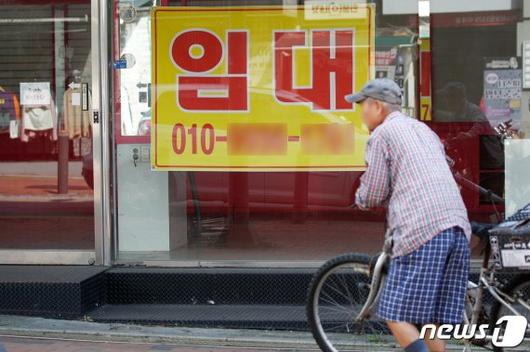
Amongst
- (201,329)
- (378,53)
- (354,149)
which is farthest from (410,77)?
(201,329)

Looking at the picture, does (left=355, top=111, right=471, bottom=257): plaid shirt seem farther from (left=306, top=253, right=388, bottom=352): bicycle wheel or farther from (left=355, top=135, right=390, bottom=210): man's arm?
(left=306, top=253, right=388, bottom=352): bicycle wheel

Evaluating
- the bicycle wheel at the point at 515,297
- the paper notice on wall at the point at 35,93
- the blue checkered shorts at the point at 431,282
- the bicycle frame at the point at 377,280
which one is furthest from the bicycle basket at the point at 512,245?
the paper notice on wall at the point at 35,93

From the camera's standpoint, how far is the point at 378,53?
276 inches

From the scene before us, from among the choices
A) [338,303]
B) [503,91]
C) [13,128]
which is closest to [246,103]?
[503,91]

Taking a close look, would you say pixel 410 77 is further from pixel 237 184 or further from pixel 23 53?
pixel 23 53

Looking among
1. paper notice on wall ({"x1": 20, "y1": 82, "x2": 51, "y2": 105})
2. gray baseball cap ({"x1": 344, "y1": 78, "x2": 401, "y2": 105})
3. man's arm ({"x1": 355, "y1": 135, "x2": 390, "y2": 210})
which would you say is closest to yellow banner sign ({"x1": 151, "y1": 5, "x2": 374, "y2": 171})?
paper notice on wall ({"x1": 20, "y1": 82, "x2": 51, "y2": 105})

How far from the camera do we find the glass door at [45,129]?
7441 millimetres

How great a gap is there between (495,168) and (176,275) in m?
2.72

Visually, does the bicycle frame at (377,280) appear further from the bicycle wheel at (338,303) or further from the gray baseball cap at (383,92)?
the gray baseball cap at (383,92)

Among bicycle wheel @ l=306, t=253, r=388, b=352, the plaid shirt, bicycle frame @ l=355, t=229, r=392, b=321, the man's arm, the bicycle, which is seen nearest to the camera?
the plaid shirt

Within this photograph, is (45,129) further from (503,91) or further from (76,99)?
(503,91)

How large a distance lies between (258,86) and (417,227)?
322 centimetres

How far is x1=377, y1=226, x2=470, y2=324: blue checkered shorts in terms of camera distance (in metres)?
4.15

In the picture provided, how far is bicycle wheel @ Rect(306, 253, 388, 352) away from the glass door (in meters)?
2.83
